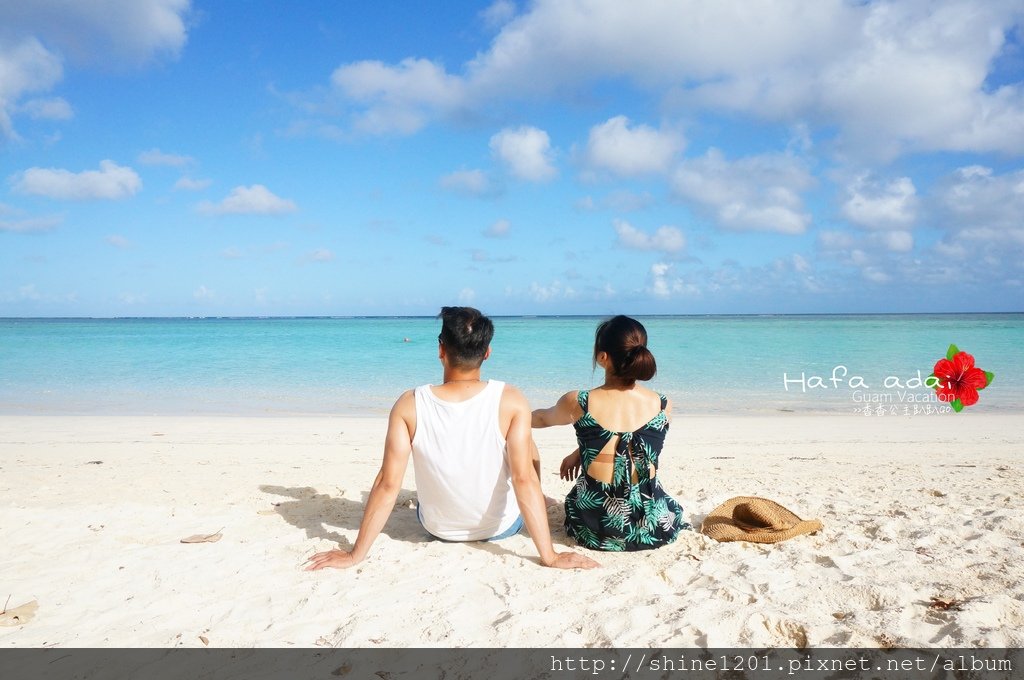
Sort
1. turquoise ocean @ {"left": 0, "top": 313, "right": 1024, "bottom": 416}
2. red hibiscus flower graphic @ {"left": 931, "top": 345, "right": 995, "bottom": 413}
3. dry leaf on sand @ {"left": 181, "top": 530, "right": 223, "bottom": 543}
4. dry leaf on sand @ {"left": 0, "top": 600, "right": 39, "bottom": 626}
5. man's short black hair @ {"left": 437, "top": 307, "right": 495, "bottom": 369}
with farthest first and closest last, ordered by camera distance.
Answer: turquoise ocean @ {"left": 0, "top": 313, "right": 1024, "bottom": 416}
red hibiscus flower graphic @ {"left": 931, "top": 345, "right": 995, "bottom": 413}
dry leaf on sand @ {"left": 181, "top": 530, "right": 223, "bottom": 543}
man's short black hair @ {"left": 437, "top": 307, "right": 495, "bottom": 369}
dry leaf on sand @ {"left": 0, "top": 600, "right": 39, "bottom": 626}

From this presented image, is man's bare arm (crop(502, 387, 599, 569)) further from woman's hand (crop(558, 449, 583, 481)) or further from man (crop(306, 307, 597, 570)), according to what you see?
woman's hand (crop(558, 449, 583, 481))

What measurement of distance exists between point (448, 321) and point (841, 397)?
38.9ft

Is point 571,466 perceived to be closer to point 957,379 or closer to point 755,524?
point 755,524

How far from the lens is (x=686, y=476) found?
5.78 meters

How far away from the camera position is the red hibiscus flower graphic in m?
8.55

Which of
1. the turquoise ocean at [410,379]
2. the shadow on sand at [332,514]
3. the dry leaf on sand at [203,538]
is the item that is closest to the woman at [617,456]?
the shadow on sand at [332,514]

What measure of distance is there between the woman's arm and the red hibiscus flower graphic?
5.94 meters

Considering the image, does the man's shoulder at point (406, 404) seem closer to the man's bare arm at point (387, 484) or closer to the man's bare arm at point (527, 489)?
the man's bare arm at point (387, 484)

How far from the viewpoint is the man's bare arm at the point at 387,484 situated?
344 cm

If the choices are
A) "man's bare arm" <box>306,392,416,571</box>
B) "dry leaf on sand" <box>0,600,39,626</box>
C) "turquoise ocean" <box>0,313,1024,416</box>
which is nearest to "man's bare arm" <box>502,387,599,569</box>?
"man's bare arm" <box>306,392,416,571</box>

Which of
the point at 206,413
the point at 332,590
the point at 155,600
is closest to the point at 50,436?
the point at 206,413

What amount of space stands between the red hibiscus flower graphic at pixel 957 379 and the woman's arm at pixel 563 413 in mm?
5936

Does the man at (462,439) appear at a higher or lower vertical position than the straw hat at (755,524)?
higher

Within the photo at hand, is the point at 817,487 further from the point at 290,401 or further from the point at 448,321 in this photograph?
the point at 290,401
